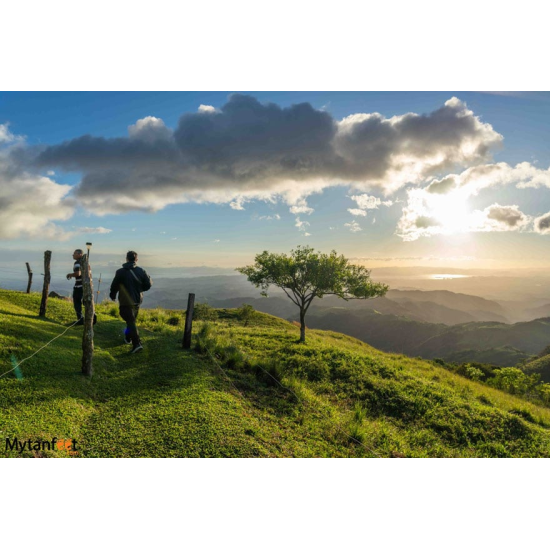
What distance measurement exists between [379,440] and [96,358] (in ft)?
30.4

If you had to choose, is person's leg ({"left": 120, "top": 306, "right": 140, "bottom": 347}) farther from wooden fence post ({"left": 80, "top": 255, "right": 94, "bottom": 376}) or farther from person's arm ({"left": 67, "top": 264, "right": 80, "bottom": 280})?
person's arm ({"left": 67, "top": 264, "right": 80, "bottom": 280})

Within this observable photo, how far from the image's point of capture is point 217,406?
303 inches

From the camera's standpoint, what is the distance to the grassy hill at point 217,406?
233 inches

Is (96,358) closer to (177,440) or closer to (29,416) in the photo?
(29,416)

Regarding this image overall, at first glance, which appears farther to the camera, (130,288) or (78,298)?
(78,298)

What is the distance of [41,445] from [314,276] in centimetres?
2380

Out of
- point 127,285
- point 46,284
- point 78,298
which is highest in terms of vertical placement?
point 127,285

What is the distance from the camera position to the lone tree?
27500 mm

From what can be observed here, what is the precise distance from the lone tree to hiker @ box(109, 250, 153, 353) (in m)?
17.5

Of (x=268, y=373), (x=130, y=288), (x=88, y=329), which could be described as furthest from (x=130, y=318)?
(x=268, y=373)

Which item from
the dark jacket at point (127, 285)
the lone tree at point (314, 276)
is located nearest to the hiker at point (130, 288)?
the dark jacket at point (127, 285)

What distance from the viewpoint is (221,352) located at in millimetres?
13148

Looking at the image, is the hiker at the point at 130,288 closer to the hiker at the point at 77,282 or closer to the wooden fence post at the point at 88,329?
the wooden fence post at the point at 88,329

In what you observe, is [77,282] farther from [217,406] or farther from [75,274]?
[217,406]
